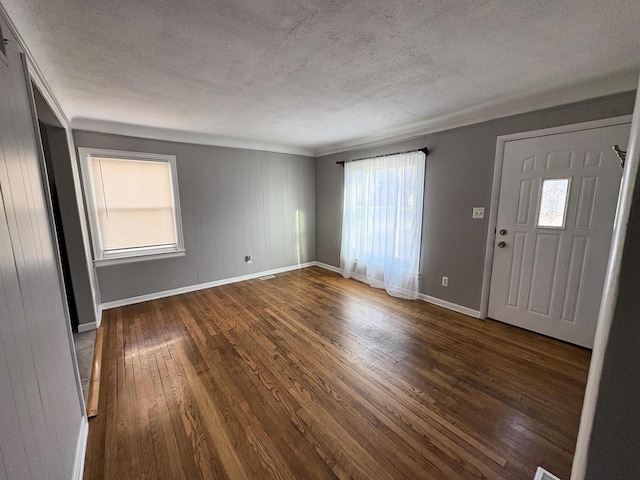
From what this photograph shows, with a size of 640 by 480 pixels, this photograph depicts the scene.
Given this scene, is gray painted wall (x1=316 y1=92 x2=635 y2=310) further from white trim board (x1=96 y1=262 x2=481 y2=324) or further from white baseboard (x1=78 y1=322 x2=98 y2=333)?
white baseboard (x1=78 y1=322 x2=98 y2=333)

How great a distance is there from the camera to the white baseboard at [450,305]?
9.95 ft

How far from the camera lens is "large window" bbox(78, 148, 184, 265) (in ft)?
10.2

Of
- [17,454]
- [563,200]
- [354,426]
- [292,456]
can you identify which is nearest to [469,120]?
[563,200]

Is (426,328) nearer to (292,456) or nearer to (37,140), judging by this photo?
(292,456)

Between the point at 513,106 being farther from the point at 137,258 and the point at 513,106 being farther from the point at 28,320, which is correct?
the point at 137,258

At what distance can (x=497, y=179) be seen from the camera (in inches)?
107

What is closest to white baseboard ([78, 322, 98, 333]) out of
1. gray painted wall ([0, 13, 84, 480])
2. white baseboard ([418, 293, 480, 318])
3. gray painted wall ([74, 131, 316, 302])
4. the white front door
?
gray painted wall ([74, 131, 316, 302])

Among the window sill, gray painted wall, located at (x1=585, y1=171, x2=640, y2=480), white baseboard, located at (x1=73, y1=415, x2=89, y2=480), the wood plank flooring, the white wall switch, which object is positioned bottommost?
the wood plank flooring

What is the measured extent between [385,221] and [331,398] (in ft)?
8.52

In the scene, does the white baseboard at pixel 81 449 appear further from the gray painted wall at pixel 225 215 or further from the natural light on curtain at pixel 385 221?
the natural light on curtain at pixel 385 221

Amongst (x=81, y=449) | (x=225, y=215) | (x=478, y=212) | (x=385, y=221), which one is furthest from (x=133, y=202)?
(x=478, y=212)

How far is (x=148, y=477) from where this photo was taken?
51.6 inches

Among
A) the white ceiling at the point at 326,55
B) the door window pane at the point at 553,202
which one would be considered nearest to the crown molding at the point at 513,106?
the white ceiling at the point at 326,55

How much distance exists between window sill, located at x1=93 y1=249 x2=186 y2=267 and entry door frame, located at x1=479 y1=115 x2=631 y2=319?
4039mm
